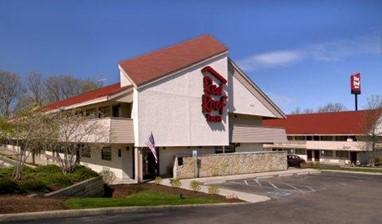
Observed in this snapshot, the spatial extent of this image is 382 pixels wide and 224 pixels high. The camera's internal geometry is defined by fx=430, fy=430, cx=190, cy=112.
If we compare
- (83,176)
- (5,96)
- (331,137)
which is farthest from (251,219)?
(5,96)

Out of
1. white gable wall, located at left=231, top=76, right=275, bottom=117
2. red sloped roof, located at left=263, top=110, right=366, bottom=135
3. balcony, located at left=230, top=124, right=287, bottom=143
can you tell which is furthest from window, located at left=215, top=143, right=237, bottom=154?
red sloped roof, located at left=263, top=110, right=366, bottom=135

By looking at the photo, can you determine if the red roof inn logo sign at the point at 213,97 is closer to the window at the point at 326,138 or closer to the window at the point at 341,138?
the window at the point at 341,138

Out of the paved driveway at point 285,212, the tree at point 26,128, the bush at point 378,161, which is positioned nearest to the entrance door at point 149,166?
the paved driveway at point 285,212

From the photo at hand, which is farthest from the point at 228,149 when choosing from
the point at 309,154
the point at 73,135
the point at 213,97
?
the point at 309,154

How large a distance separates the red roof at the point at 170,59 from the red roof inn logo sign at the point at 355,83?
161ft

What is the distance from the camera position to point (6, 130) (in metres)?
21.7

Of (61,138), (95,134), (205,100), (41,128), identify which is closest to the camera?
(41,128)

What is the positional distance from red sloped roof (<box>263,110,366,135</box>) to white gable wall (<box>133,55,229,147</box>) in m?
33.5

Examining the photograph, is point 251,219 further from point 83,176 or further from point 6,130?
point 6,130

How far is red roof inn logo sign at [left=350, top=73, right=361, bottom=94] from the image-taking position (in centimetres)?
7712

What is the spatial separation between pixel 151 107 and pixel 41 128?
26.2ft

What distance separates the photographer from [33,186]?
1731 cm

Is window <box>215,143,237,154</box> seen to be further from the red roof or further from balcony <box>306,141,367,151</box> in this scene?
balcony <box>306,141,367,151</box>

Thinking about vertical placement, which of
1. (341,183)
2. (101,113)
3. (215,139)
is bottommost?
(341,183)
